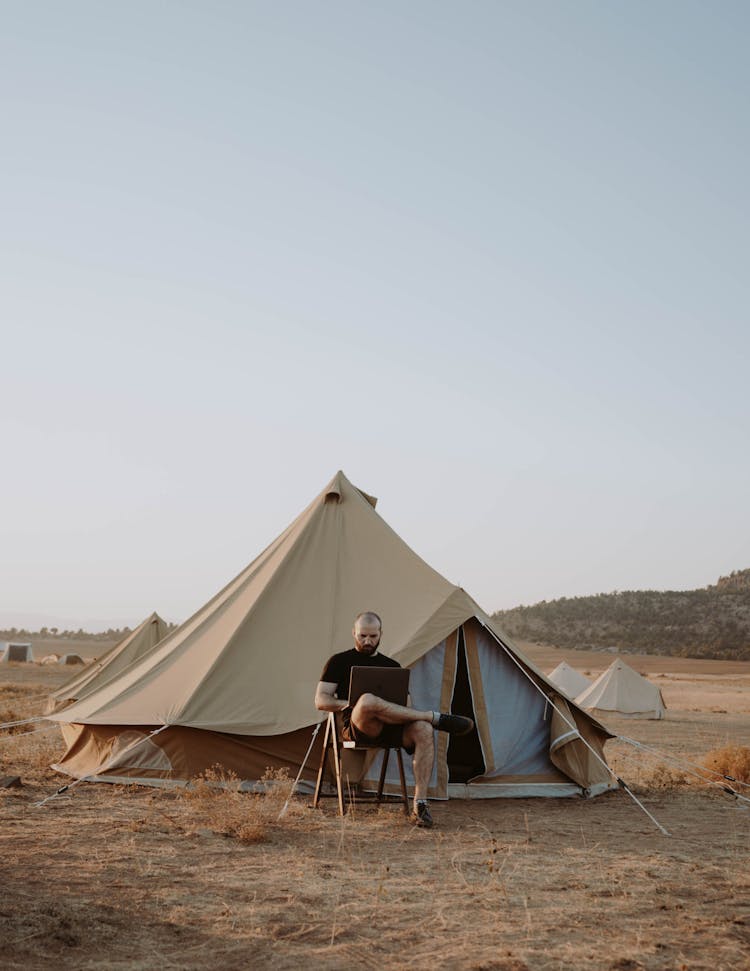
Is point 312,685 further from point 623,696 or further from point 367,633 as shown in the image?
point 623,696

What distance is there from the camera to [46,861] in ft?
18.0

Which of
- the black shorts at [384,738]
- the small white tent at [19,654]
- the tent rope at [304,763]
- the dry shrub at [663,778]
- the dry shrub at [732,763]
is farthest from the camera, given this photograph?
the small white tent at [19,654]

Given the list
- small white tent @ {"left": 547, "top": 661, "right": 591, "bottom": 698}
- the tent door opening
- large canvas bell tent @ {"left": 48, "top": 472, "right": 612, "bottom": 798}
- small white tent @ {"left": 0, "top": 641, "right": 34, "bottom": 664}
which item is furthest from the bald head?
small white tent @ {"left": 0, "top": 641, "right": 34, "bottom": 664}

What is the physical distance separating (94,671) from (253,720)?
708cm

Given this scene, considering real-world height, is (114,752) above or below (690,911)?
above

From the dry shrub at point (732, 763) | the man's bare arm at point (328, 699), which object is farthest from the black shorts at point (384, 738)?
the dry shrub at point (732, 763)

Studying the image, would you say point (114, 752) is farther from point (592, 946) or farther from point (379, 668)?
point (592, 946)

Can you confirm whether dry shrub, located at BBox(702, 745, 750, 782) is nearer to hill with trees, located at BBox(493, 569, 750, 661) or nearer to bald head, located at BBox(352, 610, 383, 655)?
bald head, located at BBox(352, 610, 383, 655)

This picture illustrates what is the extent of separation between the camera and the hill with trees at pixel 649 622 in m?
60.5

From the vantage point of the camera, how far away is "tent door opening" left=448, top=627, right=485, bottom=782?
9.15 meters

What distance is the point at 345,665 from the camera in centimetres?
787

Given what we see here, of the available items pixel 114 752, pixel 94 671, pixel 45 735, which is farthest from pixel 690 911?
pixel 94 671

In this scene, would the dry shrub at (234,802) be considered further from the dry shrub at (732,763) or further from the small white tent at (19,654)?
the small white tent at (19,654)

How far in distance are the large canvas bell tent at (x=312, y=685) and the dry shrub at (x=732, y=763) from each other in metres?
1.67
